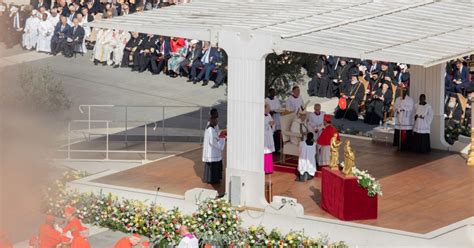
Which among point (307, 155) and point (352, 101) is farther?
point (352, 101)

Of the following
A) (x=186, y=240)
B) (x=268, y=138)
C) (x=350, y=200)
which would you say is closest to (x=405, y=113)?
(x=268, y=138)

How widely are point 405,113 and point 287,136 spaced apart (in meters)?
3.07

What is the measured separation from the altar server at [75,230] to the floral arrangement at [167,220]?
1954 mm

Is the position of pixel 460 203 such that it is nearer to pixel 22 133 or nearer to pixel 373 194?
pixel 373 194

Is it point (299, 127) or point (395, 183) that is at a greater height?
point (299, 127)

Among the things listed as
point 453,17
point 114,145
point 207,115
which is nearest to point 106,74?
point 207,115

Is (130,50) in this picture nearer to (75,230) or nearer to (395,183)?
(395,183)

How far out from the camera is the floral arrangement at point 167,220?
2953 centimetres

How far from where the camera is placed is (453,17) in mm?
32969

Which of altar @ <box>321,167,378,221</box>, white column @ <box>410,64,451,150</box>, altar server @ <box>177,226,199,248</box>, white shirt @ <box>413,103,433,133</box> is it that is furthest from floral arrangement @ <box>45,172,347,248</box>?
white column @ <box>410,64,451,150</box>

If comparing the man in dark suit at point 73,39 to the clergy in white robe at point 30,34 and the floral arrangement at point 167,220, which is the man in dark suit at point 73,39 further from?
the floral arrangement at point 167,220

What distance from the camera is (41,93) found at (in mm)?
38188

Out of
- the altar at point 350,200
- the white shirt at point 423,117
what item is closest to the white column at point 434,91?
the white shirt at point 423,117

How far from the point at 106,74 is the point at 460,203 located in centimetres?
1838
